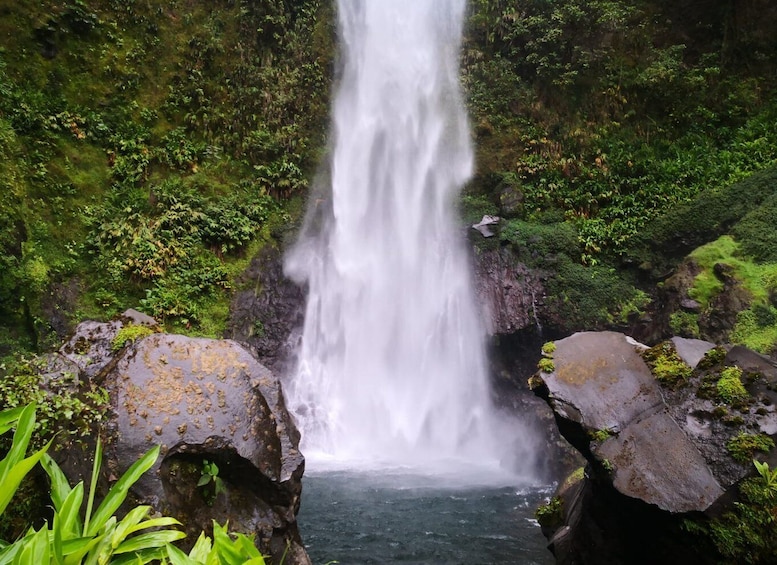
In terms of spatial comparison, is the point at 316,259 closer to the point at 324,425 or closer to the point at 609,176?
the point at 324,425

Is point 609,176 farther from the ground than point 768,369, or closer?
farther from the ground

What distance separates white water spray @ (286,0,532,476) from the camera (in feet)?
41.5

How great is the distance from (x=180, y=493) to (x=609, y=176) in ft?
44.5

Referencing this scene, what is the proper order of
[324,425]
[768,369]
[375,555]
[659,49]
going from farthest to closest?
[659,49]
[324,425]
[375,555]
[768,369]

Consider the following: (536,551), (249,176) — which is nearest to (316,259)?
(249,176)

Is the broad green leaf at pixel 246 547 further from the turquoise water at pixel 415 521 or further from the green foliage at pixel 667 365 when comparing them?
the green foliage at pixel 667 365

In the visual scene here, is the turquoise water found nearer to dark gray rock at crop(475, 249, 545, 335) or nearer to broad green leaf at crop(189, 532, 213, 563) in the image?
dark gray rock at crop(475, 249, 545, 335)

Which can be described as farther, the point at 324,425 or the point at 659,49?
the point at 659,49

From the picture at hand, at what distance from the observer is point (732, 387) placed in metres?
5.18

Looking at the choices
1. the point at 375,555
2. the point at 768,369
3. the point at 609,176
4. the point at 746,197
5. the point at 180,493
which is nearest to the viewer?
the point at 180,493

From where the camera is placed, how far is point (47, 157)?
1188cm

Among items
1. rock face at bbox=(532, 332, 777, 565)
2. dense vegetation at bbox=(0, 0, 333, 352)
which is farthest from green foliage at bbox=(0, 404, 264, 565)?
dense vegetation at bbox=(0, 0, 333, 352)

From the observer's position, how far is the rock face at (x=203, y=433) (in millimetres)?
4559

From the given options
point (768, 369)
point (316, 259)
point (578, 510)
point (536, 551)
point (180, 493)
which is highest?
point (316, 259)
